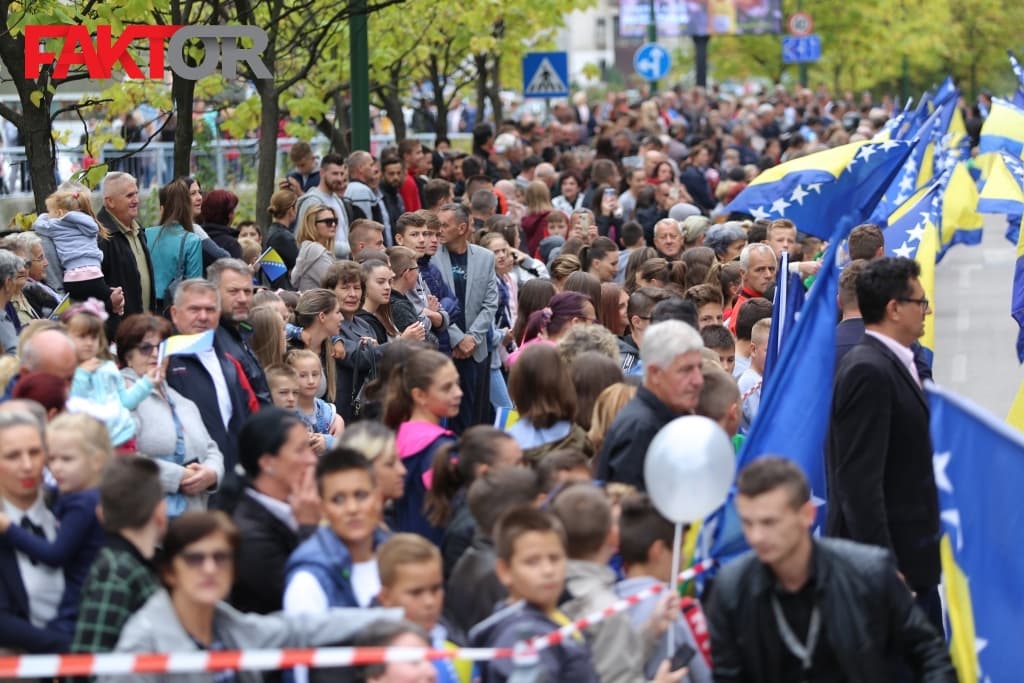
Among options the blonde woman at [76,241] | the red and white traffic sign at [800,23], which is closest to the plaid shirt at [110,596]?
A: the blonde woman at [76,241]

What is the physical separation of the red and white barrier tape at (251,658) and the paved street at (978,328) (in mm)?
10901

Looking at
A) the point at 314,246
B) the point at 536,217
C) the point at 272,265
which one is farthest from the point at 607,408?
the point at 536,217

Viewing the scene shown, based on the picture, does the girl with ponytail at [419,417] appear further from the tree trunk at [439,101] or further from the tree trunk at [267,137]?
the tree trunk at [439,101]

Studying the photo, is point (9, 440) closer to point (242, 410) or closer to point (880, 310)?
point (242, 410)

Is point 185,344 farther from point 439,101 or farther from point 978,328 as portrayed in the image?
point 439,101

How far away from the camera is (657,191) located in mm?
18719

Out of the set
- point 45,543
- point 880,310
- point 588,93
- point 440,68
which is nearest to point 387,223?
point 880,310

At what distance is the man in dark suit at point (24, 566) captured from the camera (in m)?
5.87

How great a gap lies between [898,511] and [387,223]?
890 cm

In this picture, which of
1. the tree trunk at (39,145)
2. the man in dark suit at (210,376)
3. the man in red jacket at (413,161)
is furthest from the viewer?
the man in red jacket at (413,161)

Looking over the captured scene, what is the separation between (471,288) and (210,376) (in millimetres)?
4570

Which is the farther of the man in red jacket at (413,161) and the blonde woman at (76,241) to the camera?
the man in red jacket at (413,161)

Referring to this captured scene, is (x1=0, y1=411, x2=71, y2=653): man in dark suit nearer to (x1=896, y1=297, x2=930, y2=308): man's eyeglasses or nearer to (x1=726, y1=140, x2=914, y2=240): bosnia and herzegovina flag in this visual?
(x1=896, y1=297, x2=930, y2=308): man's eyeglasses

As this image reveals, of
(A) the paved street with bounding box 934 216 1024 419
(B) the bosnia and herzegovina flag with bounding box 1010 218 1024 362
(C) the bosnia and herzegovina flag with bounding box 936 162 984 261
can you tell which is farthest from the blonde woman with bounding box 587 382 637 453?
(A) the paved street with bounding box 934 216 1024 419
